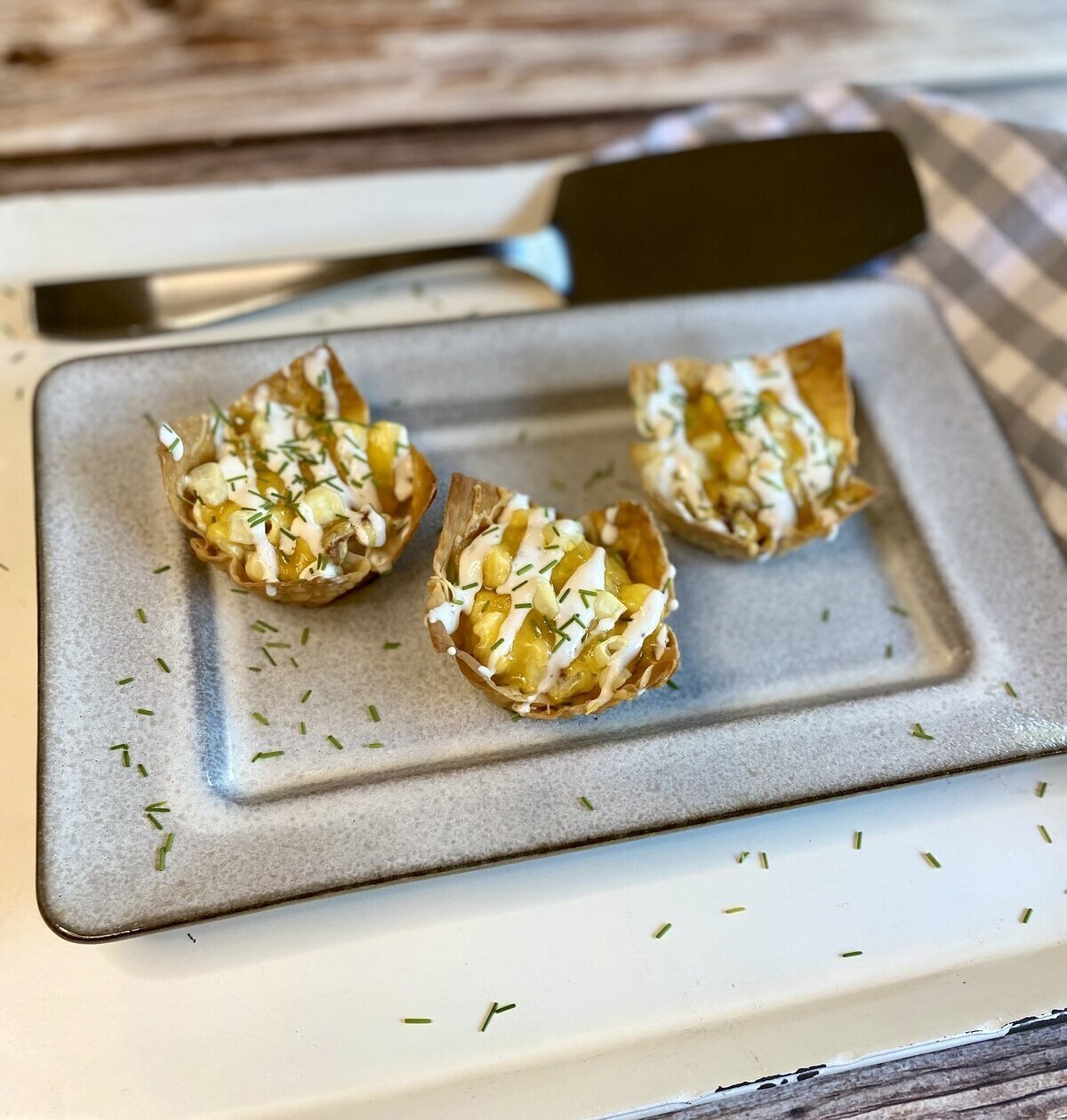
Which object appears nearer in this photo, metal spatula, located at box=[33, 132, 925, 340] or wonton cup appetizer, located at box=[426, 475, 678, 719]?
wonton cup appetizer, located at box=[426, 475, 678, 719]

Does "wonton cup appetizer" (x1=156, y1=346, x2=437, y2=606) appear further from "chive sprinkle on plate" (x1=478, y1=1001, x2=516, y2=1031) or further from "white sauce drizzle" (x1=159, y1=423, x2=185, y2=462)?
"chive sprinkle on plate" (x1=478, y1=1001, x2=516, y2=1031)

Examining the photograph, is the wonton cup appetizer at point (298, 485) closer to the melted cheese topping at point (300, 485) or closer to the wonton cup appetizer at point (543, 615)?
the melted cheese topping at point (300, 485)

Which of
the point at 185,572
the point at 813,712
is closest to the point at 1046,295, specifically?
the point at 813,712

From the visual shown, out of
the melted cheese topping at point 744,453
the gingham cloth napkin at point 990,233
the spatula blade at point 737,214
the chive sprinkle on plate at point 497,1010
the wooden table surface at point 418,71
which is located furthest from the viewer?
the wooden table surface at point 418,71

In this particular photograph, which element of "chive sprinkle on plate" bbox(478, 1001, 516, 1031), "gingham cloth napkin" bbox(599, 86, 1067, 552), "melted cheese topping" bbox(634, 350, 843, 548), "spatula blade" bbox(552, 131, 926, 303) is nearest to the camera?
"chive sprinkle on plate" bbox(478, 1001, 516, 1031)

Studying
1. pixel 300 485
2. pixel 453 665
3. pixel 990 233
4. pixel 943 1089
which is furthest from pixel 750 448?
pixel 943 1089

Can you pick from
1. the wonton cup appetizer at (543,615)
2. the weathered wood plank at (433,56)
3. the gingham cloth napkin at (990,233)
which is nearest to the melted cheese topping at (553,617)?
the wonton cup appetizer at (543,615)

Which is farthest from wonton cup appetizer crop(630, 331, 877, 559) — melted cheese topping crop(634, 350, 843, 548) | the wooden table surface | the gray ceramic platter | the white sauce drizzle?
the wooden table surface
